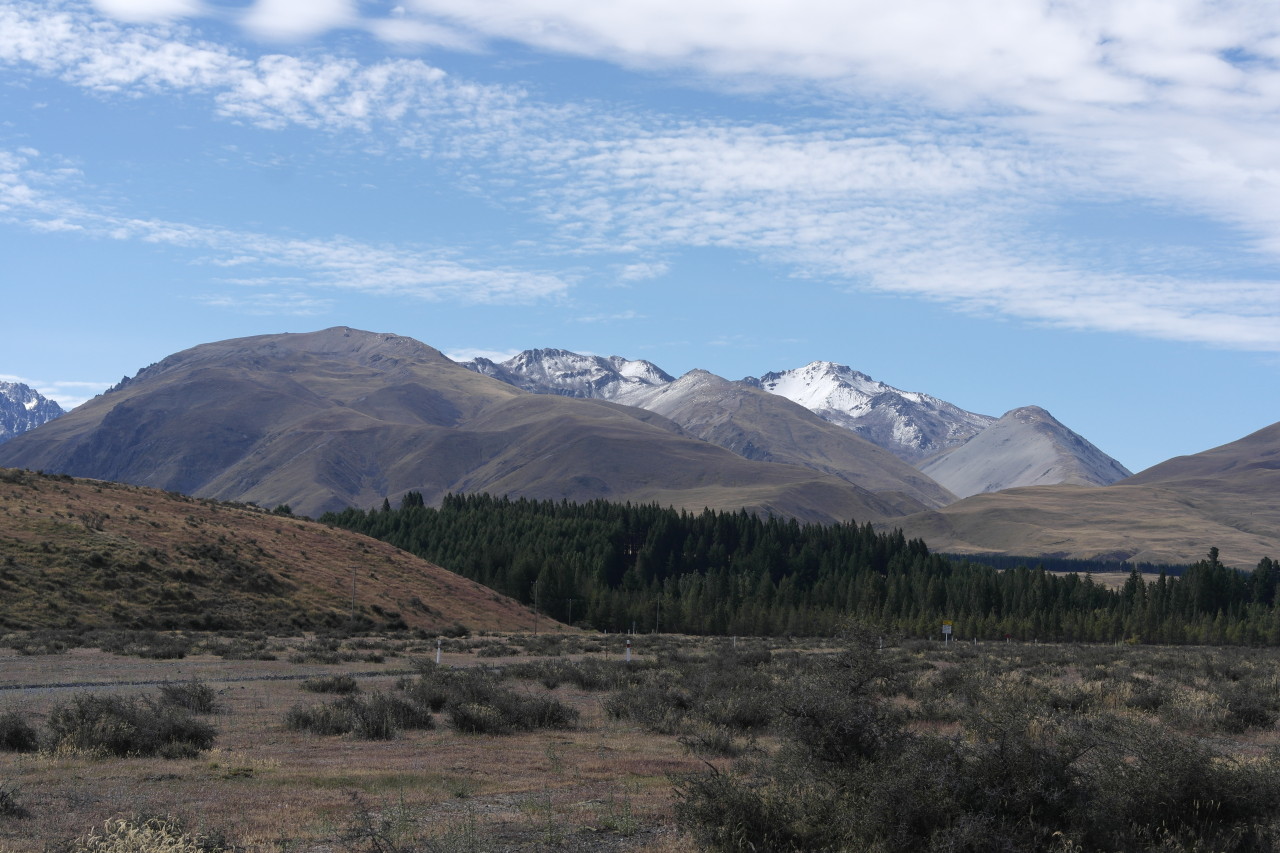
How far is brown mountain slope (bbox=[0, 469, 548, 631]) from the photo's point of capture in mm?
68500

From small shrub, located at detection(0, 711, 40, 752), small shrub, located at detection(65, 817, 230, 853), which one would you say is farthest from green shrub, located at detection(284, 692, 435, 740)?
small shrub, located at detection(65, 817, 230, 853)

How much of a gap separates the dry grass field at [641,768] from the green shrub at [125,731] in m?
0.30

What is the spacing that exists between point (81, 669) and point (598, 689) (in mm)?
20189

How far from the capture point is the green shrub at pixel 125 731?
68.2 feet

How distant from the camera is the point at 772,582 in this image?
6196 inches

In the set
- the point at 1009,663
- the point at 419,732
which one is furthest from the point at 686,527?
the point at 419,732

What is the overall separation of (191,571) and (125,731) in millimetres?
63800

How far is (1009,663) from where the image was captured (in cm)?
5444

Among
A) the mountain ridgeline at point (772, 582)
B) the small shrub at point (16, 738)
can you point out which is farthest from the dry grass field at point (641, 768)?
the mountain ridgeline at point (772, 582)

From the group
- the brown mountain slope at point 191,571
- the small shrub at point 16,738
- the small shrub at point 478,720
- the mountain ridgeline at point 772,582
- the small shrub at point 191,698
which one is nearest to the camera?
the small shrub at point 16,738

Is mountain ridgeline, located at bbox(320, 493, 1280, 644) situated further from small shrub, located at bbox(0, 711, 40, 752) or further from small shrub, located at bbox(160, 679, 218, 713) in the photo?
small shrub, located at bbox(0, 711, 40, 752)

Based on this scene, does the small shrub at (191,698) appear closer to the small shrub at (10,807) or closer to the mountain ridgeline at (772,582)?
the small shrub at (10,807)

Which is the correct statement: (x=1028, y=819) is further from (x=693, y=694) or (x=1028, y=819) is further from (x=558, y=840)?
(x=693, y=694)

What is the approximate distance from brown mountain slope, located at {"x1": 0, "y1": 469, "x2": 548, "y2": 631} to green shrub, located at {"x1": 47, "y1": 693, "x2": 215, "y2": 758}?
44124 mm
